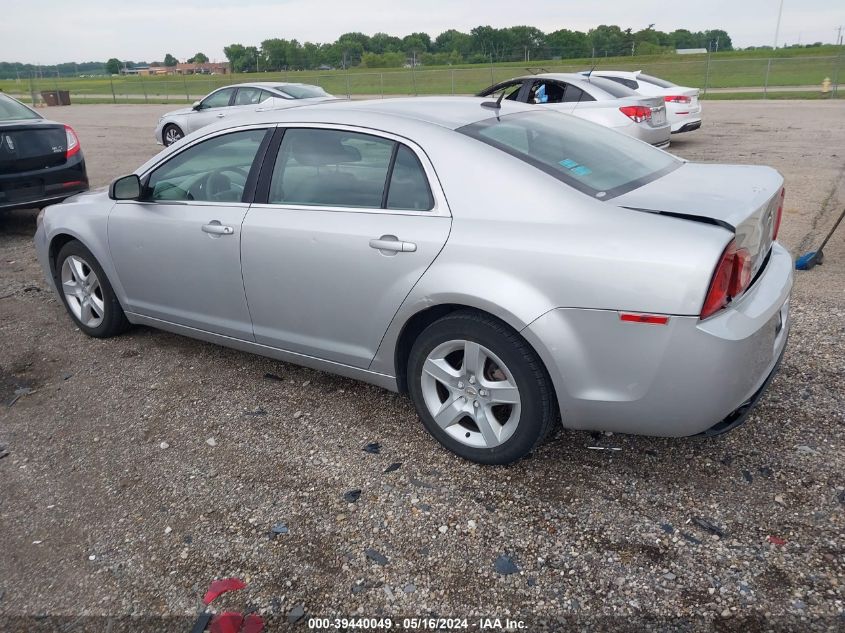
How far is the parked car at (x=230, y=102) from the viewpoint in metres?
14.9

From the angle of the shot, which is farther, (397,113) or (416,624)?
(397,113)

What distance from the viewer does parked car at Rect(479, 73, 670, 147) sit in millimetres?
10898

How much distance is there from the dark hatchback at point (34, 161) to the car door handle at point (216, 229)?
4.89 meters

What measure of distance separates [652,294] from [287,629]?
1771mm

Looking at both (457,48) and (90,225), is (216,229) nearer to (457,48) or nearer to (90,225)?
(90,225)

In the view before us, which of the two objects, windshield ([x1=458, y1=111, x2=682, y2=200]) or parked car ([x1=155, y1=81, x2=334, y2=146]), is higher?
windshield ([x1=458, y1=111, x2=682, y2=200])

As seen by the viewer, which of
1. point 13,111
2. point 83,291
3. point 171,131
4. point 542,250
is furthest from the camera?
point 171,131

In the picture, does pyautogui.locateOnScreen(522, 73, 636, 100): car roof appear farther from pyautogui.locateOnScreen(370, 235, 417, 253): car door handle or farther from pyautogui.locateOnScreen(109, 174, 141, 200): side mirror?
pyautogui.locateOnScreen(370, 235, 417, 253): car door handle

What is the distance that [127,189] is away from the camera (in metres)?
4.25

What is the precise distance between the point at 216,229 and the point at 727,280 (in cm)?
262

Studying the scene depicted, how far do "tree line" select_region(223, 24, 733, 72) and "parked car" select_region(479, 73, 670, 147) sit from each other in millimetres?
37898

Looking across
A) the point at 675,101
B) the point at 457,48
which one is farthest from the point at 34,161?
the point at 457,48

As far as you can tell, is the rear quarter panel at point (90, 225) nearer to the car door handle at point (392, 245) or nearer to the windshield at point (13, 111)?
the car door handle at point (392, 245)

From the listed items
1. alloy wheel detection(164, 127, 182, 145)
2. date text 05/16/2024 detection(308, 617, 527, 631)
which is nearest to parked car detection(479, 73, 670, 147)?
alloy wheel detection(164, 127, 182, 145)
